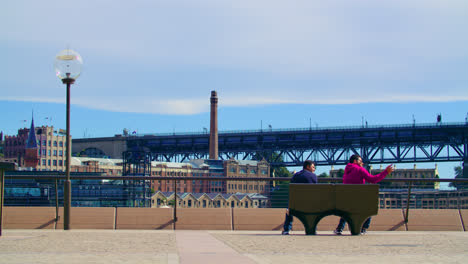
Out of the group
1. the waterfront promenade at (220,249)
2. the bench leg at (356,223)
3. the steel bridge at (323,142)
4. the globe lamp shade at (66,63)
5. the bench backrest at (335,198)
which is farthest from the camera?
the steel bridge at (323,142)

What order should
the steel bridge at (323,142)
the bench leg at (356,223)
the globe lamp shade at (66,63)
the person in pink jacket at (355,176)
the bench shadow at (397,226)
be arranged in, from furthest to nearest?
the steel bridge at (323,142)
the bench shadow at (397,226)
the globe lamp shade at (66,63)
the person in pink jacket at (355,176)
the bench leg at (356,223)

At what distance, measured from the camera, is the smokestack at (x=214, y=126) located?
484ft

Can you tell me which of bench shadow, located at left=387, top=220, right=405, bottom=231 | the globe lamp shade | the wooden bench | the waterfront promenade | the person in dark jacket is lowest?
bench shadow, located at left=387, top=220, right=405, bottom=231

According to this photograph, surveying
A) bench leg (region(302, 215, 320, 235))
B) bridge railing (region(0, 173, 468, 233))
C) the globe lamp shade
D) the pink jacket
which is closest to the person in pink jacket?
the pink jacket

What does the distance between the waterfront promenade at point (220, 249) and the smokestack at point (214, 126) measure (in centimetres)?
13539

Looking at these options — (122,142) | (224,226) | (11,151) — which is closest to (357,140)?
(122,142)

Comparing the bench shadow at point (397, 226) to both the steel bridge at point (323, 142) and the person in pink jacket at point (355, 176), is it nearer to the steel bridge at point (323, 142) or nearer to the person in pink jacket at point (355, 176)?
the person in pink jacket at point (355, 176)

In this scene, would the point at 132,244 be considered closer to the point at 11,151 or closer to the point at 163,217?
the point at 163,217

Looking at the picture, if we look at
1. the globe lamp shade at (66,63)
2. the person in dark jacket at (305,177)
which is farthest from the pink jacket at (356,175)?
the globe lamp shade at (66,63)

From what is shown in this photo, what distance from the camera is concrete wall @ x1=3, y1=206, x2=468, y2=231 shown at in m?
14.2

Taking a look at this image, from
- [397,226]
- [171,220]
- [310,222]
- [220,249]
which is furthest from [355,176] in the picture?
[220,249]

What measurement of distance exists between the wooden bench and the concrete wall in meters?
2.14

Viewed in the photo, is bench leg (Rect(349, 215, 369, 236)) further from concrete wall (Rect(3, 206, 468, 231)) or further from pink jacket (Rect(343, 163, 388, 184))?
concrete wall (Rect(3, 206, 468, 231))

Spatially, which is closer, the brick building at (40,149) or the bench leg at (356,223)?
the bench leg at (356,223)
